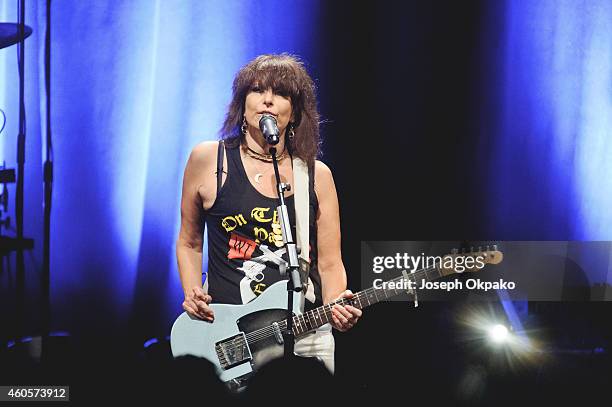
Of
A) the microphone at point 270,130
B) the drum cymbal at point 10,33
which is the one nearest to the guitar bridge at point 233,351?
the microphone at point 270,130

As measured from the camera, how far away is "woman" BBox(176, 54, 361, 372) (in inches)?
134

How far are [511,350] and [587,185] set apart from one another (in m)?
1.04

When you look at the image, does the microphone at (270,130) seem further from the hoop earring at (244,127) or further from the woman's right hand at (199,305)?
the woman's right hand at (199,305)

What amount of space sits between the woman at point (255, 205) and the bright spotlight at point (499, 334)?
4.36 ft

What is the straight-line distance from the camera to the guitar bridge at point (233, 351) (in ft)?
11.0

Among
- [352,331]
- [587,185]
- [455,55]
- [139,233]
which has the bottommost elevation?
[352,331]

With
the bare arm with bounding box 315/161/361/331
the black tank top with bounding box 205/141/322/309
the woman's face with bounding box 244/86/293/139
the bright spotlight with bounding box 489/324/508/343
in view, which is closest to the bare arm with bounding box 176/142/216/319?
the black tank top with bounding box 205/141/322/309

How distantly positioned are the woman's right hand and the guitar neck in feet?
1.19

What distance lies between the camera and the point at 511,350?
4465 millimetres

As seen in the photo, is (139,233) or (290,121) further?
(139,233)

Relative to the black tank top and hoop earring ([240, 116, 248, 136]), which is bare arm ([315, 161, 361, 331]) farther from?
hoop earring ([240, 116, 248, 136])

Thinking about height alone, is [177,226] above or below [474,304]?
above

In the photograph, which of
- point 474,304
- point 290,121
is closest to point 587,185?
point 474,304

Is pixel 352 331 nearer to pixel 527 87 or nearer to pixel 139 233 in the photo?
pixel 139 233
